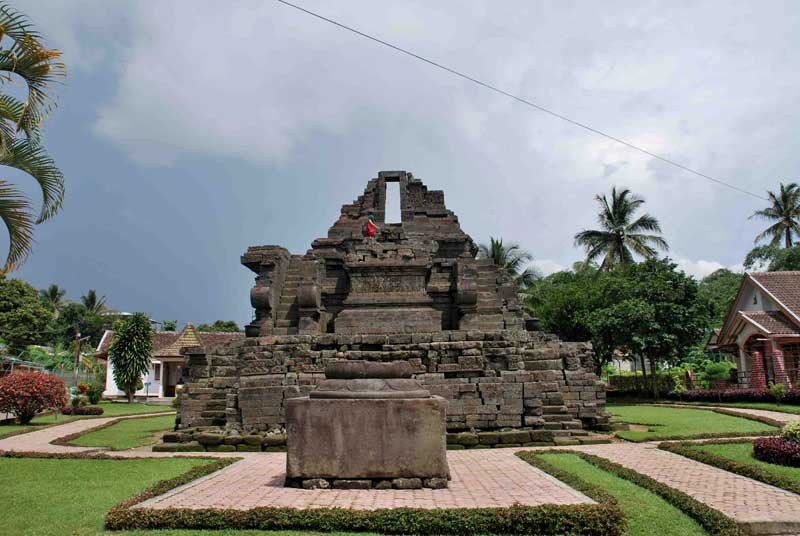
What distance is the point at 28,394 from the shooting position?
65.2ft

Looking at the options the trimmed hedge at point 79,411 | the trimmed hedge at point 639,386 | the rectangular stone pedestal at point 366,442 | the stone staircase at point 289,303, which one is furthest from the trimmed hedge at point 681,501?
the trimmed hedge at point 639,386

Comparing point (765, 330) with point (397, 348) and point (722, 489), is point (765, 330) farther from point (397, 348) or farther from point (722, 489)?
point (722, 489)

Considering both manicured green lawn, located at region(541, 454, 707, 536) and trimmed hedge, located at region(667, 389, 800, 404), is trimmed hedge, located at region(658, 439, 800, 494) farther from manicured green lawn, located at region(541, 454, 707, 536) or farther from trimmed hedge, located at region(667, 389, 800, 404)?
trimmed hedge, located at region(667, 389, 800, 404)

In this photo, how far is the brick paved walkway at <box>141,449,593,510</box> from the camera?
251 inches

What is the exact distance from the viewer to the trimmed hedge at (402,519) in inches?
218

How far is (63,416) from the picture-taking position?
2447cm

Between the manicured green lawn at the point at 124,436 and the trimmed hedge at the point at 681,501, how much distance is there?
31.4 feet

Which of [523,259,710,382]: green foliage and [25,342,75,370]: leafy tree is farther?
[25,342,75,370]: leafy tree

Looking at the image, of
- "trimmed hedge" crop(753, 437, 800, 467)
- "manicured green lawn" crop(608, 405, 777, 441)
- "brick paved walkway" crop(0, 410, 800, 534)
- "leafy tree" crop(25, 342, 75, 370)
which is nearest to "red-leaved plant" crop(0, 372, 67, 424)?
"brick paved walkway" crop(0, 410, 800, 534)

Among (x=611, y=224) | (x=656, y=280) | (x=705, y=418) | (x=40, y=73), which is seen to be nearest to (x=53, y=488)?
(x=40, y=73)

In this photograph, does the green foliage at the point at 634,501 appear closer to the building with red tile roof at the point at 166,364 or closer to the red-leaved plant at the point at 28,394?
the red-leaved plant at the point at 28,394

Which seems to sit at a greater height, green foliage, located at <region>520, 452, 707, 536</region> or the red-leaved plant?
the red-leaved plant

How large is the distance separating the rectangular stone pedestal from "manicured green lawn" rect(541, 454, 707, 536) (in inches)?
87.2

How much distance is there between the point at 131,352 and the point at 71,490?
30.0 metres
